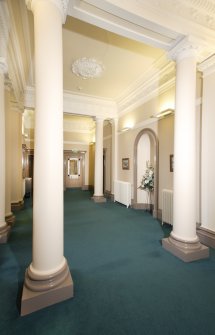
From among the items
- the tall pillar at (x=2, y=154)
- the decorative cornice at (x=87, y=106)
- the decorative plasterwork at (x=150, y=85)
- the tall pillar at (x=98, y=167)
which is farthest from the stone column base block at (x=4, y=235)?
the decorative plasterwork at (x=150, y=85)

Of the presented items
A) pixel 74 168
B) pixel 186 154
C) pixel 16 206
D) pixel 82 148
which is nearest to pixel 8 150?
pixel 16 206

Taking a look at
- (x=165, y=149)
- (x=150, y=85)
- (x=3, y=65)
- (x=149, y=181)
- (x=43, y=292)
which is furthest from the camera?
(x=149, y=181)

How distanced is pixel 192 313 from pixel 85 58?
213 inches

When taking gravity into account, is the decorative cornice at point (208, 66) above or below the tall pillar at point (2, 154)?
above

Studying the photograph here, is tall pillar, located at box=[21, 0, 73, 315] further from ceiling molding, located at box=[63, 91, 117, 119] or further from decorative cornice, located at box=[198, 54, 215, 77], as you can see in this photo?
ceiling molding, located at box=[63, 91, 117, 119]

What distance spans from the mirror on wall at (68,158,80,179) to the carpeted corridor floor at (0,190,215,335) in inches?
359

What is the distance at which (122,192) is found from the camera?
7180 mm

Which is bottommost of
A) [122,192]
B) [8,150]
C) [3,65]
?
[122,192]

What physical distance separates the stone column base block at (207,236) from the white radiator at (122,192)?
10.8 ft

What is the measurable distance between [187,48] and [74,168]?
11.0m

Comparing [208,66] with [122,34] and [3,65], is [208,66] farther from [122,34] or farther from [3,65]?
[3,65]

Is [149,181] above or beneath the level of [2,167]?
beneath

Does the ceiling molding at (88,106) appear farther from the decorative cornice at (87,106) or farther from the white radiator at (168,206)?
the white radiator at (168,206)

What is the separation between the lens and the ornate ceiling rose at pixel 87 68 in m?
4.71
